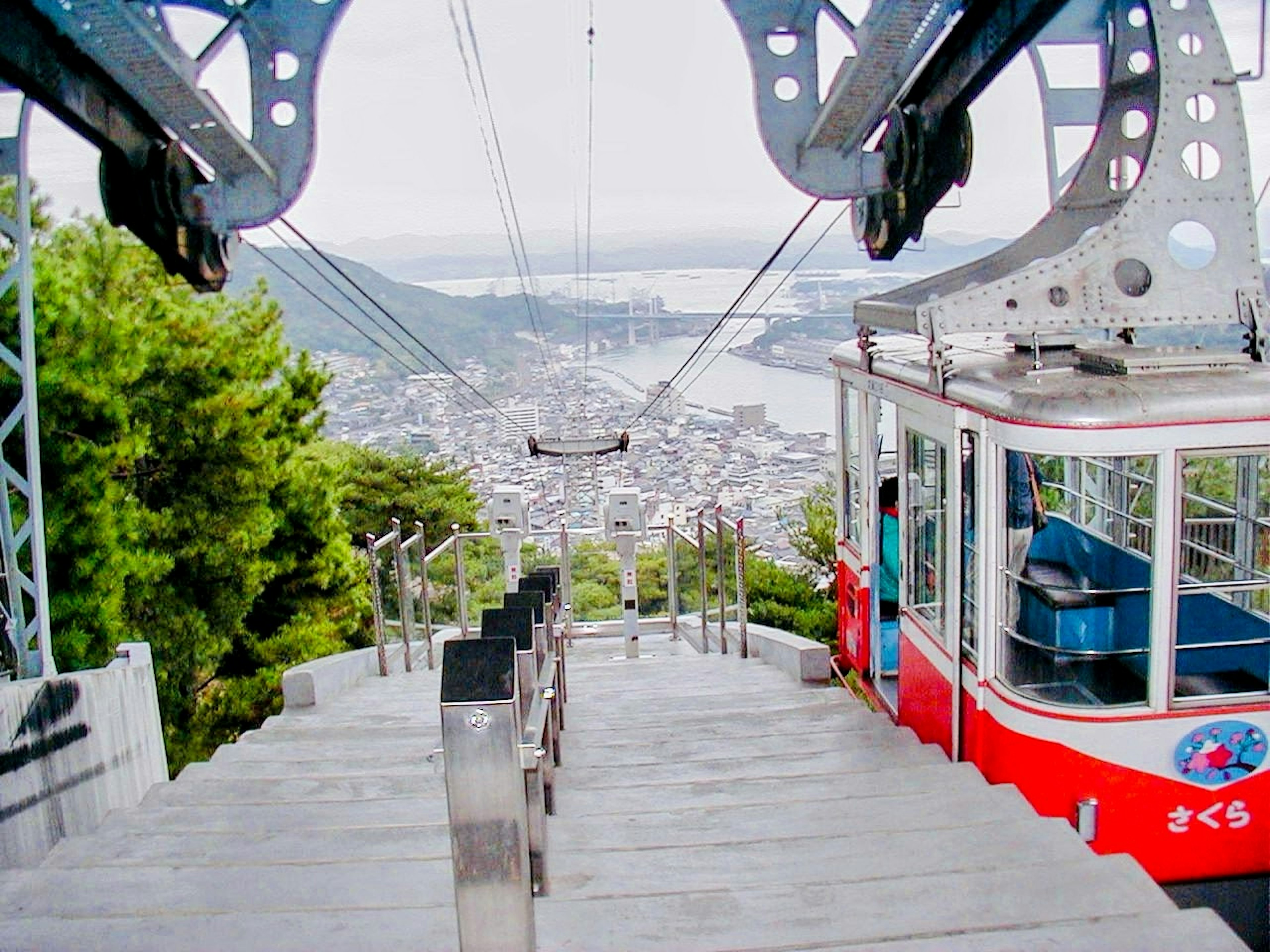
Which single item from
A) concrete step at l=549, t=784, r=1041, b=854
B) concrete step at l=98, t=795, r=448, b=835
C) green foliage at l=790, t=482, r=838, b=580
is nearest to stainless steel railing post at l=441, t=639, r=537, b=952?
concrete step at l=549, t=784, r=1041, b=854

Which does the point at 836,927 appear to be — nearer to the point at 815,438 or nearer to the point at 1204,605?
the point at 1204,605

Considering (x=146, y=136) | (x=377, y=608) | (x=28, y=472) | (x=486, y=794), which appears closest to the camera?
(x=486, y=794)

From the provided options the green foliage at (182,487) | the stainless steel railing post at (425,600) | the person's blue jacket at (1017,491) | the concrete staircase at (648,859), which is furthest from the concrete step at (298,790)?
the green foliage at (182,487)

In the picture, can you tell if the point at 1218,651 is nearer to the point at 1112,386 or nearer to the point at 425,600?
the point at 1112,386

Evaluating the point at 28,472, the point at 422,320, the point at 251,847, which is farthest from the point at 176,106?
the point at 422,320

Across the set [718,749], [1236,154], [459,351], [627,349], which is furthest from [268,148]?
[627,349]

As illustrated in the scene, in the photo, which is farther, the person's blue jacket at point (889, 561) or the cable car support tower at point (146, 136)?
the person's blue jacket at point (889, 561)

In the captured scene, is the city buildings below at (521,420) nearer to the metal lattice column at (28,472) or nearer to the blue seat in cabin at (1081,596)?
the metal lattice column at (28,472)

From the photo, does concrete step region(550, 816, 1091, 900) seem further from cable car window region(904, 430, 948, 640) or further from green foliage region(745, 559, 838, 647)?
green foliage region(745, 559, 838, 647)
